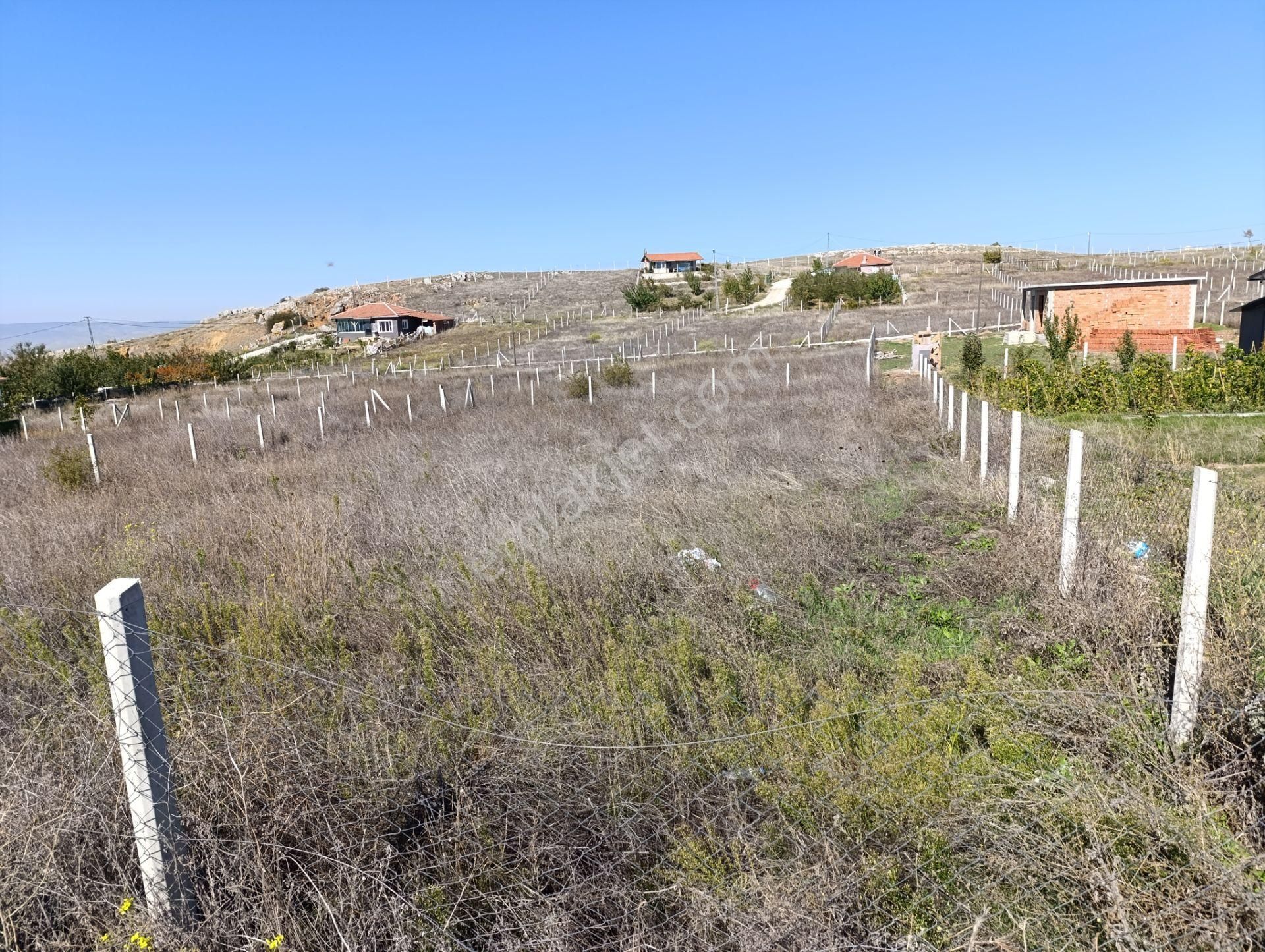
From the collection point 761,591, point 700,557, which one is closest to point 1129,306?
point 700,557

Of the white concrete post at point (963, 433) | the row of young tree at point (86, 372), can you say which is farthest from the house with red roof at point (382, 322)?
the white concrete post at point (963, 433)

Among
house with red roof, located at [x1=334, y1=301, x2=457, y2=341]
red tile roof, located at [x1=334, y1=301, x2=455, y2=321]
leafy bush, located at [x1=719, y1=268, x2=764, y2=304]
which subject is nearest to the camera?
leafy bush, located at [x1=719, y1=268, x2=764, y2=304]

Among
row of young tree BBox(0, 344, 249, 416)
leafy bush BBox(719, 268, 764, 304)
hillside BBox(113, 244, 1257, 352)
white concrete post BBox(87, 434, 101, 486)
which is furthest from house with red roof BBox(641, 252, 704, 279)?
white concrete post BBox(87, 434, 101, 486)

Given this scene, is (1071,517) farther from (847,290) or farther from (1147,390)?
(847,290)

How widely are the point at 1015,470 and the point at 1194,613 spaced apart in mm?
3834

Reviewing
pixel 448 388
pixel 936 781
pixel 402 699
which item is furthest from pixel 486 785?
pixel 448 388

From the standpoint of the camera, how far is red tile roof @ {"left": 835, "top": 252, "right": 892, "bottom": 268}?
7781 centimetres

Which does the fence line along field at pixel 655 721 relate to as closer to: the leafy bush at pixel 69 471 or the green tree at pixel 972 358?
the leafy bush at pixel 69 471

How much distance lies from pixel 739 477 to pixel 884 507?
5.87ft

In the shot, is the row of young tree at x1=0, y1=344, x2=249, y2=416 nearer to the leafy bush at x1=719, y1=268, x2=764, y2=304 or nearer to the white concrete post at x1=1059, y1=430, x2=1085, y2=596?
the white concrete post at x1=1059, y1=430, x2=1085, y2=596

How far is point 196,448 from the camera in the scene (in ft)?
49.9

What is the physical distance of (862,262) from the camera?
269 feet

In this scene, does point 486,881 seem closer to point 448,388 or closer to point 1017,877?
point 1017,877

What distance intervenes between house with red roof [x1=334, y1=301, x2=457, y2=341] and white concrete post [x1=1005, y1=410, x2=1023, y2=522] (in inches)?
2314
